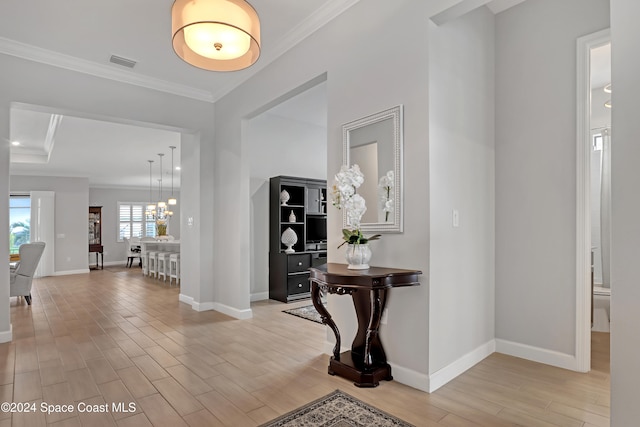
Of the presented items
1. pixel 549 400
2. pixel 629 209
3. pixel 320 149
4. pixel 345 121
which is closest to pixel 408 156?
pixel 345 121

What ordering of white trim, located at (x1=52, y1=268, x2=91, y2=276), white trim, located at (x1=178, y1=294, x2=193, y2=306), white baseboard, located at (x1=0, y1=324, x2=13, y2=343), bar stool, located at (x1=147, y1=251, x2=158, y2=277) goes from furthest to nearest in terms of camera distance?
white trim, located at (x1=52, y1=268, x2=91, y2=276) → bar stool, located at (x1=147, y1=251, x2=158, y2=277) → white trim, located at (x1=178, y1=294, x2=193, y2=306) → white baseboard, located at (x1=0, y1=324, x2=13, y2=343)

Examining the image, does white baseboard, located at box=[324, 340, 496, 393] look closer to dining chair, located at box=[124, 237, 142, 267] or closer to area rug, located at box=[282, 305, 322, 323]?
area rug, located at box=[282, 305, 322, 323]

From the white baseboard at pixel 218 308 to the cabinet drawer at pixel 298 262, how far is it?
3.37ft

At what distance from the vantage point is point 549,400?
2342 mm

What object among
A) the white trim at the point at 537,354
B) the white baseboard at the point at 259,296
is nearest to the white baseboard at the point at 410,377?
the white trim at the point at 537,354

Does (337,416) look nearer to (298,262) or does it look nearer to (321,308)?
(321,308)

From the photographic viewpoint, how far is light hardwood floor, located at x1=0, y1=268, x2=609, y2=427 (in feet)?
7.14

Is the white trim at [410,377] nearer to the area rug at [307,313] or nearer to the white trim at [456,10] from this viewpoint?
the area rug at [307,313]

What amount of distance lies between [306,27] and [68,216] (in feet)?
31.3

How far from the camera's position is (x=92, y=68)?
4.17 metres

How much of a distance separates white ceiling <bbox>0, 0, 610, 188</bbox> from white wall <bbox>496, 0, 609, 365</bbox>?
410 mm

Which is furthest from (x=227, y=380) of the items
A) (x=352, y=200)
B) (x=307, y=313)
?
(x=307, y=313)

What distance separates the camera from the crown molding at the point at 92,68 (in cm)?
372

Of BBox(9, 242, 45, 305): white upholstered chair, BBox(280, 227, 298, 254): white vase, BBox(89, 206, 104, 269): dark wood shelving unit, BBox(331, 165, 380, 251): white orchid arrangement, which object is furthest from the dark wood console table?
BBox(89, 206, 104, 269): dark wood shelving unit
